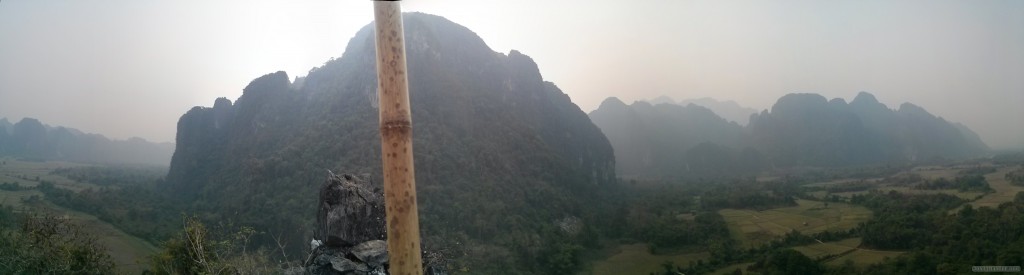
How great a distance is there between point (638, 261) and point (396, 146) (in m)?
26.2

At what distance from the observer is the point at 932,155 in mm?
79625

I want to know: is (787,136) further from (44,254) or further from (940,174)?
(44,254)

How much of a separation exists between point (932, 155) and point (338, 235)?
102 meters

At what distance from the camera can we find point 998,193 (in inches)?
1179

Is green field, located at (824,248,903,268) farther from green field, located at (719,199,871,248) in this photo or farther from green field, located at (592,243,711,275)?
green field, located at (592,243,711,275)

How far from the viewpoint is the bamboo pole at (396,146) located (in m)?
1.46

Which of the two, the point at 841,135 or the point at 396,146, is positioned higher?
the point at 396,146

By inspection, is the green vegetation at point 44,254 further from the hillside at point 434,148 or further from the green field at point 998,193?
the green field at point 998,193

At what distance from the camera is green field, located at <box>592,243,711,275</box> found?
24.2 meters

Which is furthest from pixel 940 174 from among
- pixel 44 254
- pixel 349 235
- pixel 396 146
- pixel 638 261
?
pixel 44 254

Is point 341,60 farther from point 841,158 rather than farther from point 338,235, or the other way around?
point 841,158

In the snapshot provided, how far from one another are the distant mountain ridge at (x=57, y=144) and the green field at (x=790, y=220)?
68300 millimetres

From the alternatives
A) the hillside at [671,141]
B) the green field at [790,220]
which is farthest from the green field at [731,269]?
the hillside at [671,141]

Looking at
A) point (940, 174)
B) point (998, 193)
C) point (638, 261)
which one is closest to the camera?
point (638, 261)
